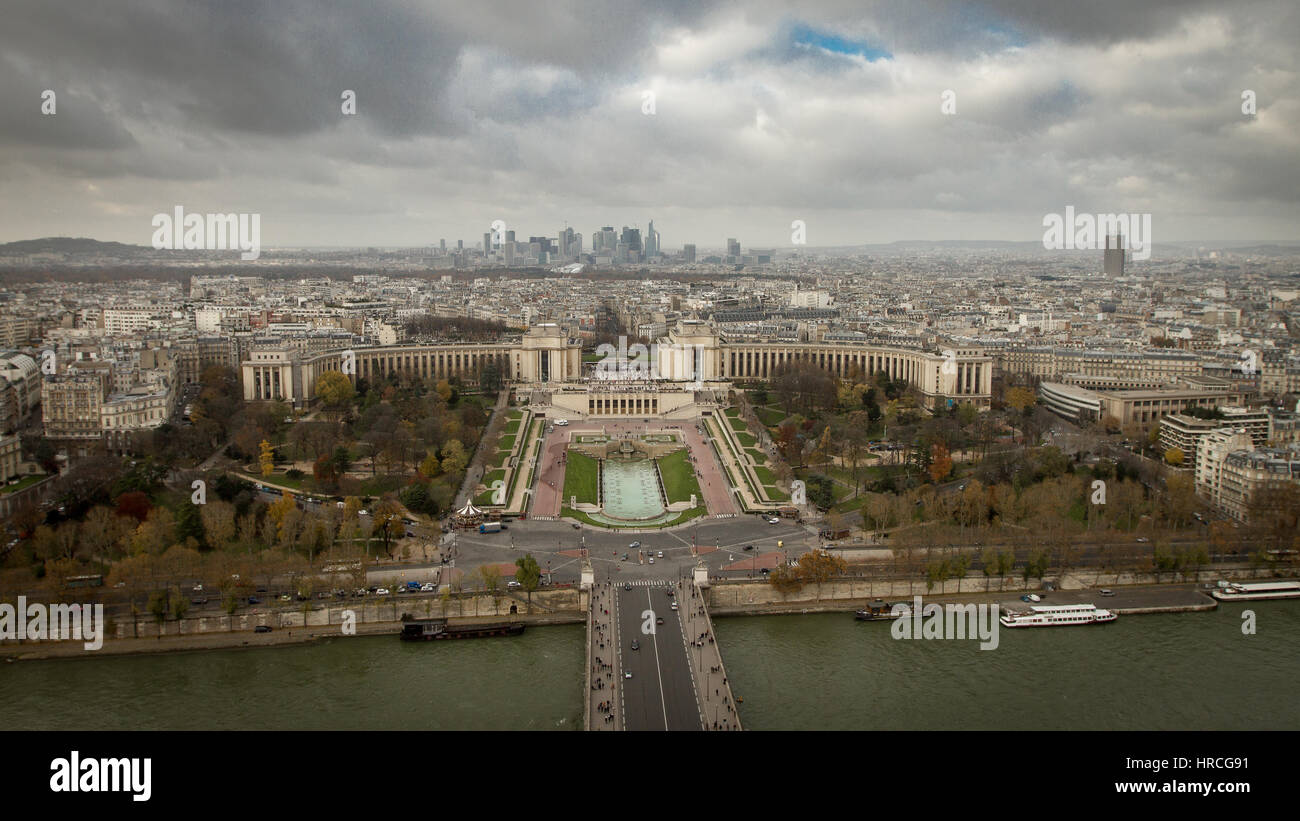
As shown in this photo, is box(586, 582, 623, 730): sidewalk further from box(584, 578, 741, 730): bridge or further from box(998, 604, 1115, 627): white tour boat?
box(998, 604, 1115, 627): white tour boat

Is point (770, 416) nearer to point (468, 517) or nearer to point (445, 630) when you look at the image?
point (468, 517)

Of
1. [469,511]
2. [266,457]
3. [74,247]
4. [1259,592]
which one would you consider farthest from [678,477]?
[74,247]

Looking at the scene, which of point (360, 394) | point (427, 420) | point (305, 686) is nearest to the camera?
point (305, 686)

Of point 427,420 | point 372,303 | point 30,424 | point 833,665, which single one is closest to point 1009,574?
point 833,665

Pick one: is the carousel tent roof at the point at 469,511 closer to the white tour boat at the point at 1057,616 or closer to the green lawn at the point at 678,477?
the green lawn at the point at 678,477

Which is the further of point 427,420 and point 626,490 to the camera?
point 427,420

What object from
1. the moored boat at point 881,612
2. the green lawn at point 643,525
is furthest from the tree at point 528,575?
the moored boat at point 881,612

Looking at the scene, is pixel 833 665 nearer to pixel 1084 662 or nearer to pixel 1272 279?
pixel 1084 662
